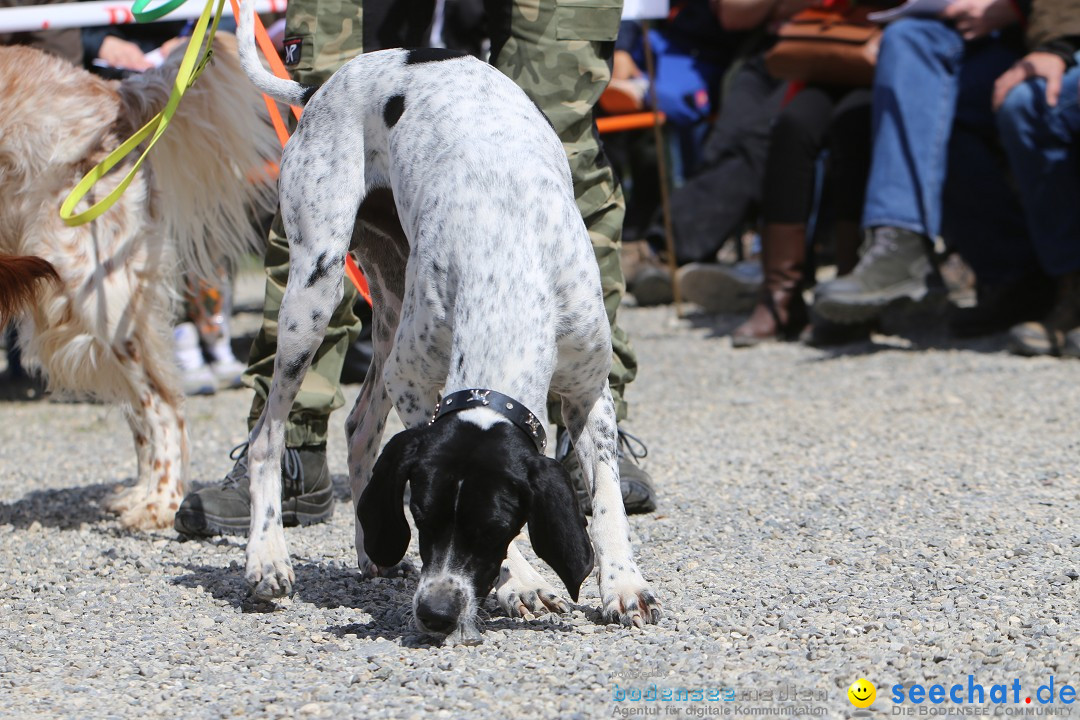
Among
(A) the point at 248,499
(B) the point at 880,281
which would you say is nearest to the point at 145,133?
(A) the point at 248,499

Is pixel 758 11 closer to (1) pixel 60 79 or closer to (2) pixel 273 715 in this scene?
(1) pixel 60 79

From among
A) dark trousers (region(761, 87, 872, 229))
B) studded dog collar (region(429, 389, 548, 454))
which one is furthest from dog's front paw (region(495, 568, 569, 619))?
dark trousers (region(761, 87, 872, 229))

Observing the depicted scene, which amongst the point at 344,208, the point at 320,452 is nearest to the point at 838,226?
the point at 320,452

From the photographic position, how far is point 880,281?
247 inches

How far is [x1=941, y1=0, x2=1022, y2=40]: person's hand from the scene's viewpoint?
623 centimetres

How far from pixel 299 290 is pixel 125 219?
1.17 metres

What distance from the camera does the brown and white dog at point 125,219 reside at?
3906 mm

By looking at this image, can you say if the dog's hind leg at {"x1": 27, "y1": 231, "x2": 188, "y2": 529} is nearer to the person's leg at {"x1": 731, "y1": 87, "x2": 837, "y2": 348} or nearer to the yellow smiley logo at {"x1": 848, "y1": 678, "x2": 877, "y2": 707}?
the yellow smiley logo at {"x1": 848, "y1": 678, "x2": 877, "y2": 707}

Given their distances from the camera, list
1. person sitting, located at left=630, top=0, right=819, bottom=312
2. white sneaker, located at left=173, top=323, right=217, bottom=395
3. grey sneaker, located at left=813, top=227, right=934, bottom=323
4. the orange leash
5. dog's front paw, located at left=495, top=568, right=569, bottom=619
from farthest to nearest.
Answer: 1. person sitting, located at left=630, top=0, right=819, bottom=312
2. white sneaker, located at left=173, top=323, right=217, bottom=395
3. grey sneaker, located at left=813, top=227, right=934, bottom=323
4. the orange leash
5. dog's front paw, located at left=495, top=568, right=569, bottom=619

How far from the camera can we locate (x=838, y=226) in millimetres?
7102

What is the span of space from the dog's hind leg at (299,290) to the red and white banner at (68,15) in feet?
7.58

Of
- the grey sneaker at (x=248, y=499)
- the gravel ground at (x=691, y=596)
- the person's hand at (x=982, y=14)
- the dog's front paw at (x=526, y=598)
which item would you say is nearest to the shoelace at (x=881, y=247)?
the person's hand at (x=982, y=14)

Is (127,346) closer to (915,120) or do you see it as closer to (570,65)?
(570,65)

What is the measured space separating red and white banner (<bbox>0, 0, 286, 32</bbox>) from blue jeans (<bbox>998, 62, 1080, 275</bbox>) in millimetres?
3279
